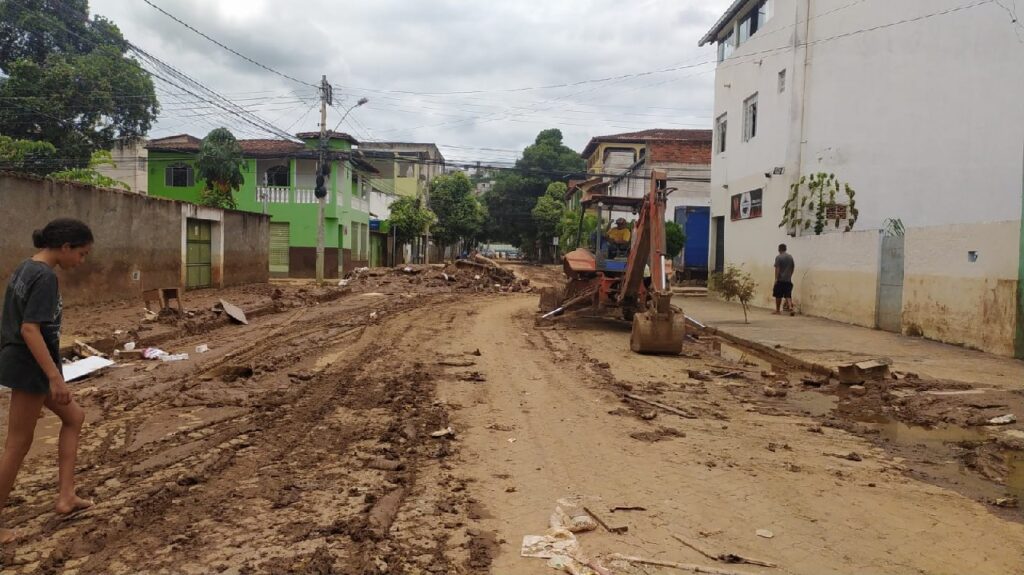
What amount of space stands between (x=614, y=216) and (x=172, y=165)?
95.9 ft

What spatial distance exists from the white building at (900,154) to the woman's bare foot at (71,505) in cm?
1197

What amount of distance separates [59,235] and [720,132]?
25.7 metres

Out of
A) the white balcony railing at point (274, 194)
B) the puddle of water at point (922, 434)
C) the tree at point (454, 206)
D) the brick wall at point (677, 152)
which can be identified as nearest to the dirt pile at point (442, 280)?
the white balcony railing at point (274, 194)

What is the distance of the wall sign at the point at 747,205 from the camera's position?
73.0 feet

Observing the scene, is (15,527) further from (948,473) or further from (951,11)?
(951,11)

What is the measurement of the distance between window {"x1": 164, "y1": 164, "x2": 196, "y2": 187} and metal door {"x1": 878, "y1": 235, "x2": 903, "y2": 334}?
32953 mm

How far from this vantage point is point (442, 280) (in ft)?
94.2

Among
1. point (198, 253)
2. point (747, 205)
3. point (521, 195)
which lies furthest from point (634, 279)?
point (521, 195)

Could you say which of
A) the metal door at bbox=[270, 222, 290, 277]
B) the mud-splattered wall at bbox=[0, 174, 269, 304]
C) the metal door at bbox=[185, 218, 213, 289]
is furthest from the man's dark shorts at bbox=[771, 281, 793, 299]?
the metal door at bbox=[270, 222, 290, 277]

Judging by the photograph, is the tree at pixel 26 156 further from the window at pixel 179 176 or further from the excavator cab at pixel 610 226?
the excavator cab at pixel 610 226

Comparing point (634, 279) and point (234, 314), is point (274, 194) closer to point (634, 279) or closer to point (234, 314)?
point (234, 314)

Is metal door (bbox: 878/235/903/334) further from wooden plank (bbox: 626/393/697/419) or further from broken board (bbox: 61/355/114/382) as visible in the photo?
broken board (bbox: 61/355/114/382)

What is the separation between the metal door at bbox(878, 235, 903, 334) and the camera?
45.2 ft

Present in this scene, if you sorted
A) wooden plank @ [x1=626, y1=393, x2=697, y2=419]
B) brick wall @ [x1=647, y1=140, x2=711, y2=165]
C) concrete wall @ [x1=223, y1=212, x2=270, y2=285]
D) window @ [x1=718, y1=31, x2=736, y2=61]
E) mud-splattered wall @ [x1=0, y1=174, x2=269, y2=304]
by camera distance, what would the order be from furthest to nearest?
brick wall @ [x1=647, y1=140, x2=711, y2=165], window @ [x1=718, y1=31, x2=736, y2=61], concrete wall @ [x1=223, y1=212, x2=270, y2=285], mud-splattered wall @ [x1=0, y1=174, x2=269, y2=304], wooden plank @ [x1=626, y1=393, x2=697, y2=419]
